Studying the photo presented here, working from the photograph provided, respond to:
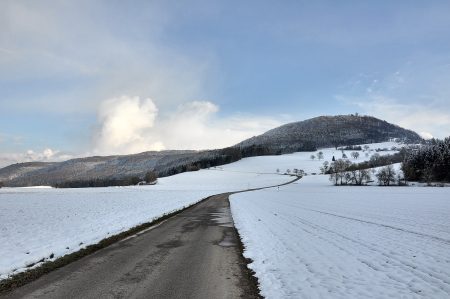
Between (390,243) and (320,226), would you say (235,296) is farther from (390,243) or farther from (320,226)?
(320,226)

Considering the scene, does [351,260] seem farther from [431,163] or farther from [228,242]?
[431,163]

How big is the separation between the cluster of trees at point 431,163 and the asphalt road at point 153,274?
93.4 metres

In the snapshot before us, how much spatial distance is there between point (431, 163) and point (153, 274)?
10374 cm

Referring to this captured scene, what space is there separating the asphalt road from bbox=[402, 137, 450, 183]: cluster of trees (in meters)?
93.4

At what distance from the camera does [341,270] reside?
433 inches

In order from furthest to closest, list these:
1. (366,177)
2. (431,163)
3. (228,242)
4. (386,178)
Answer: (366,177), (386,178), (431,163), (228,242)

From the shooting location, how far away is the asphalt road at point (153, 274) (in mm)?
8688

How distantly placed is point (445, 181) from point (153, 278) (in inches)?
4012

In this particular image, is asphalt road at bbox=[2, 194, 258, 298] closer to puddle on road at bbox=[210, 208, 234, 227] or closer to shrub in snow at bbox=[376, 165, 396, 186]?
puddle on road at bbox=[210, 208, 234, 227]

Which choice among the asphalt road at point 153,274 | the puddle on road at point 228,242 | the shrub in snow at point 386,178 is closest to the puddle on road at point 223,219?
the puddle on road at point 228,242

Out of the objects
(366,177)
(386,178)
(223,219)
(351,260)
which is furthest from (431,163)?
(351,260)

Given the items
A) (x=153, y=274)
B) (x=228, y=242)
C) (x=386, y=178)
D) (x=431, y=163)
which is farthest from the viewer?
(x=386, y=178)

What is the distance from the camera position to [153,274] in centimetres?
1044

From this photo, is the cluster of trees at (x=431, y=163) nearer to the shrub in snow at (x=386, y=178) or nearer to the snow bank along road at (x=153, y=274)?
the shrub in snow at (x=386, y=178)
